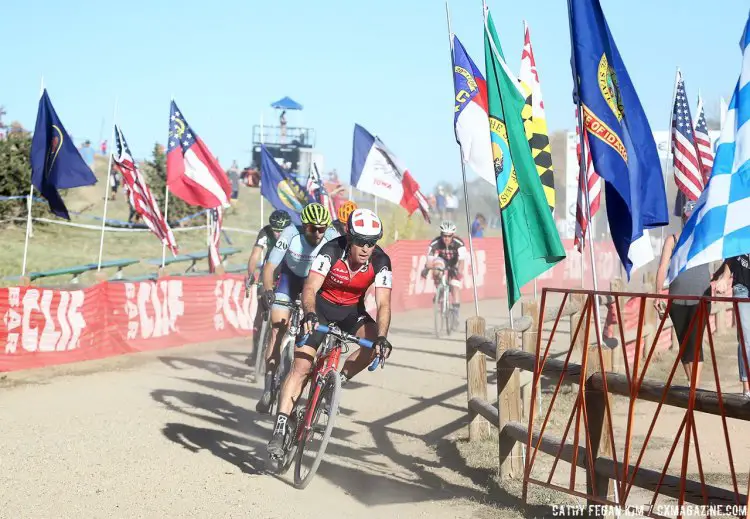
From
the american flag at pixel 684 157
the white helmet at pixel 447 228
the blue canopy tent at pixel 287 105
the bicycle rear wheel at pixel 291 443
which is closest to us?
the bicycle rear wheel at pixel 291 443

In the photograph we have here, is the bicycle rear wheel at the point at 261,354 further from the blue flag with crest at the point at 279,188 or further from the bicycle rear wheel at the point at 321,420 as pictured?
the blue flag with crest at the point at 279,188

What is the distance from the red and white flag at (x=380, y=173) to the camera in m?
18.1

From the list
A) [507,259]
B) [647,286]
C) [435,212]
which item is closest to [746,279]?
[507,259]

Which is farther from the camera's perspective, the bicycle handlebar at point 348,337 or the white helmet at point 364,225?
the white helmet at point 364,225

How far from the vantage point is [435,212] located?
63656 millimetres

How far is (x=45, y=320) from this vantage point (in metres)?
13.8

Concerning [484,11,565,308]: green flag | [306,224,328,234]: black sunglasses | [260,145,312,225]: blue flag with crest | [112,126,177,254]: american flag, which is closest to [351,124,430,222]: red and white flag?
[260,145,312,225]: blue flag with crest

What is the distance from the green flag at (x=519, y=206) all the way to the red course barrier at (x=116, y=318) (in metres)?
8.61

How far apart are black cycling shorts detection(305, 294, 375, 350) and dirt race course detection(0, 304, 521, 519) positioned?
4.06ft

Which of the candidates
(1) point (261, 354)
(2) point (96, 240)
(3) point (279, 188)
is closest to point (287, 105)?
(2) point (96, 240)

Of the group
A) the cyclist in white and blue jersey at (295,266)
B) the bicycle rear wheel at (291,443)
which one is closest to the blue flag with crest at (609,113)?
the bicycle rear wheel at (291,443)

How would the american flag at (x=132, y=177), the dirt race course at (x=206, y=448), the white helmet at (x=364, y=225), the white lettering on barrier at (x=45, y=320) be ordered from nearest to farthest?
the dirt race course at (x=206, y=448)
the white helmet at (x=364, y=225)
the white lettering on barrier at (x=45, y=320)
the american flag at (x=132, y=177)

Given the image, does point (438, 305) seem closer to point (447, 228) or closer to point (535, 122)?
point (447, 228)

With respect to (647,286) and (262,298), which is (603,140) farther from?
→ (647,286)
